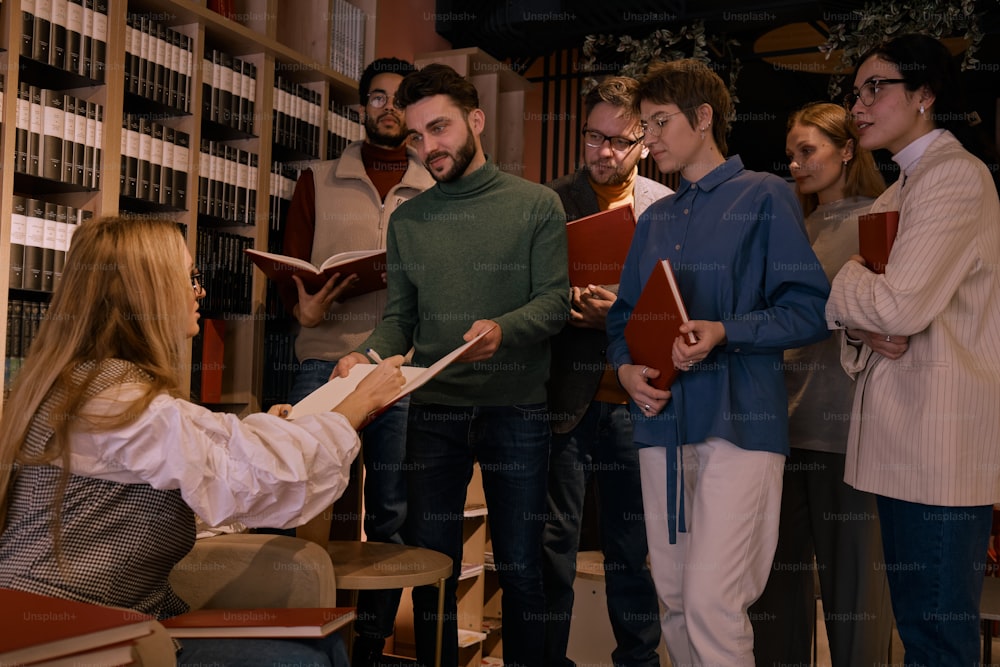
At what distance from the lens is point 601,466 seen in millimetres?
2604

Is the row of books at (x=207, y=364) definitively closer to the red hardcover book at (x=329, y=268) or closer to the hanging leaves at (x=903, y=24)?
the red hardcover book at (x=329, y=268)

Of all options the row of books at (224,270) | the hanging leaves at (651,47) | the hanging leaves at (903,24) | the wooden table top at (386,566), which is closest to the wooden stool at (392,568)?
the wooden table top at (386,566)

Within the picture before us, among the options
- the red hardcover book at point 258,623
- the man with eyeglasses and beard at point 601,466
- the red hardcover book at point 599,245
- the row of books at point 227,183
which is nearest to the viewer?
the red hardcover book at point 258,623

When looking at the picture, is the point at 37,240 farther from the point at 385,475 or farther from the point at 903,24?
the point at 903,24

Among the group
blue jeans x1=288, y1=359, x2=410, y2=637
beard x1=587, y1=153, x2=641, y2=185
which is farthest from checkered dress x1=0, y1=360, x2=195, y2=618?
beard x1=587, y1=153, x2=641, y2=185

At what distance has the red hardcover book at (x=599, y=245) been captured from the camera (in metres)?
2.44

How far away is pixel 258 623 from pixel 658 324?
925 millimetres

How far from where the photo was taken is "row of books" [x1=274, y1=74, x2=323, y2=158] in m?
3.59

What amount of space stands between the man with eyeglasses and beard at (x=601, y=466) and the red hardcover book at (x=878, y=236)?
2.43ft

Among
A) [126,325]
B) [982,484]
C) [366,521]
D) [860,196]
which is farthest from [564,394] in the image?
[126,325]

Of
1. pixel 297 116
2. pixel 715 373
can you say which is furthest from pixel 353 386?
pixel 297 116

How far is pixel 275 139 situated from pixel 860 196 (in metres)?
2.11

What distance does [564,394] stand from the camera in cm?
257

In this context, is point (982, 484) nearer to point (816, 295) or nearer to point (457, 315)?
point (816, 295)
